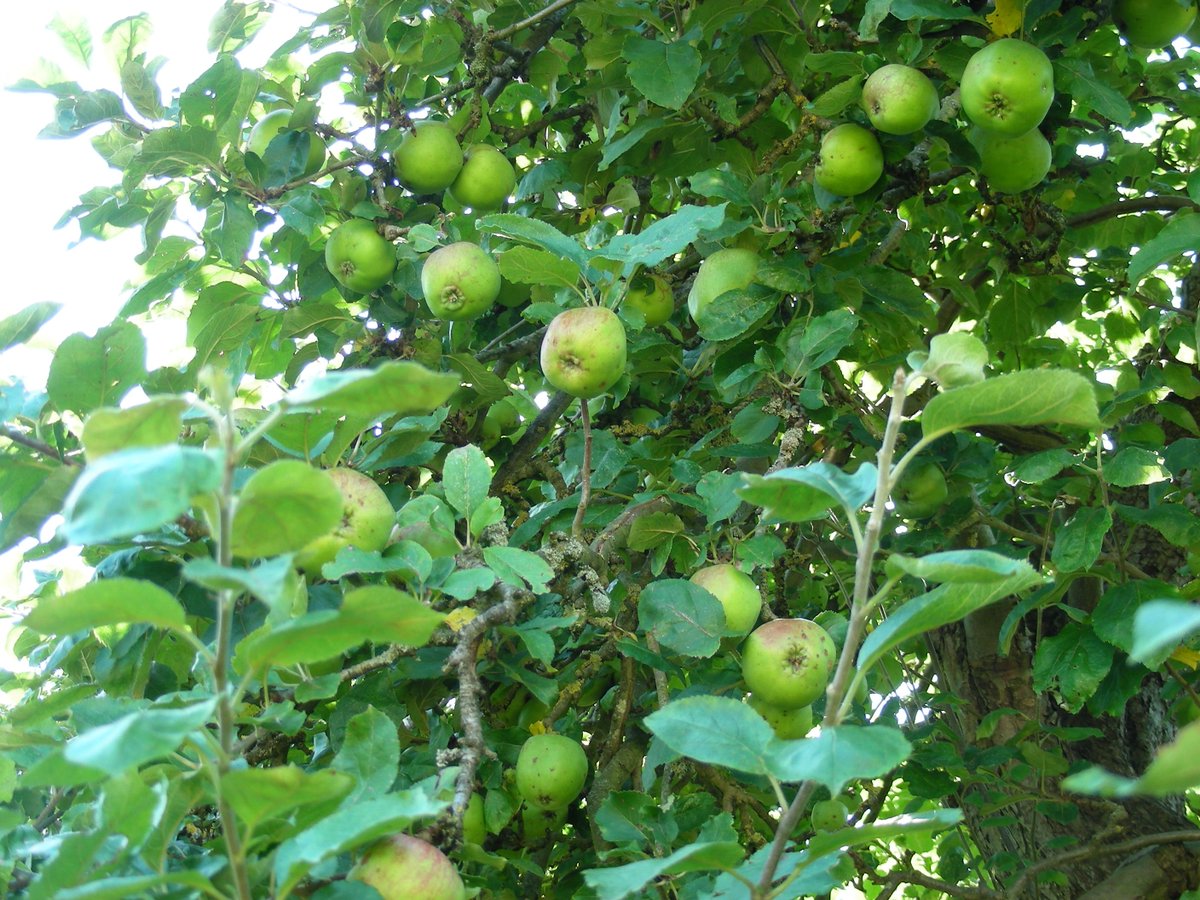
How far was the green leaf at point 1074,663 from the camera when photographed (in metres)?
2.20

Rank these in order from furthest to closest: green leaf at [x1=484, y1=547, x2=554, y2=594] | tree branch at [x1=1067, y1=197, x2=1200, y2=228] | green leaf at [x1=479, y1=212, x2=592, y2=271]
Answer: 1. tree branch at [x1=1067, y1=197, x2=1200, y2=228]
2. green leaf at [x1=479, y1=212, x2=592, y2=271]
3. green leaf at [x1=484, y1=547, x2=554, y2=594]

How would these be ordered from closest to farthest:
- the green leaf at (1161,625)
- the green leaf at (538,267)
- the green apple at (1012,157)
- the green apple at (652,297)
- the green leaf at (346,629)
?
1. the green leaf at (1161,625)
2. the green leaf at (346,629)
3. the green leaf at (538,267)
4. the green apple at (1012,157)
5. the green apple at (652,297)

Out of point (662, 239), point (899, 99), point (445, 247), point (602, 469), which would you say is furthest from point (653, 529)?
point (899, 99)

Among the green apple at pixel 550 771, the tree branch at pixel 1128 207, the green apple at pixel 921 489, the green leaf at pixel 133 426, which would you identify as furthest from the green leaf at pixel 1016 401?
the tree branch at pixel 1128 207

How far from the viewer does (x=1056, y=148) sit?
2797 millimetres

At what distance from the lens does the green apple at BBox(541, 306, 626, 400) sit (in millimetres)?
1811

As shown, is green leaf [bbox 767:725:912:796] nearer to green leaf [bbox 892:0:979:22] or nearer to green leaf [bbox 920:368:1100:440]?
green leaf [bbox 920:368:1100:440]

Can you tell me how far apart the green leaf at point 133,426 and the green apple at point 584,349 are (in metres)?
1.01

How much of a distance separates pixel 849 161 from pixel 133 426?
177cm

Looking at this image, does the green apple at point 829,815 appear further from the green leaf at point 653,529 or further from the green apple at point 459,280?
the green apple at point 459,280

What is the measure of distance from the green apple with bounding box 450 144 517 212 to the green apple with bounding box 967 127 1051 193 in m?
1.11

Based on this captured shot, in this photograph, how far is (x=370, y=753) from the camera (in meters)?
1.20

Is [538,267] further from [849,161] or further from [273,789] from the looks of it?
[273,789]

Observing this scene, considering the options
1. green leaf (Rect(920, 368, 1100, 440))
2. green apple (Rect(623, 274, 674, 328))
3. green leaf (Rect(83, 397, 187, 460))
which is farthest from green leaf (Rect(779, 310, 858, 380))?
green leaf (Rect(83, 397, 187, 460))
